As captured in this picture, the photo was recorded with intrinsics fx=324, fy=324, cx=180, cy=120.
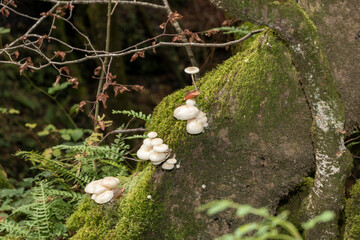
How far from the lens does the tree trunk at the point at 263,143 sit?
2.64 metres

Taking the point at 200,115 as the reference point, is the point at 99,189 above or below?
below

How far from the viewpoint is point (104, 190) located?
318 centimetres

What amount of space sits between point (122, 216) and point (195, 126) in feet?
3.73

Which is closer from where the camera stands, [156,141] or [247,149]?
[247,149]

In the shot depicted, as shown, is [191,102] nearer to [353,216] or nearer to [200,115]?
[200,115]

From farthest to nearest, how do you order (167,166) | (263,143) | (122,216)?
(122,216)
(167,166)
(263,143)

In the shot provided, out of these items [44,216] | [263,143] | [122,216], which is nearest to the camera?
[263,143]

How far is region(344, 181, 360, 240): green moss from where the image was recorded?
280cm

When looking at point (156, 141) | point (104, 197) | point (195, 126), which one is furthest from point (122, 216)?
point (195, 126)

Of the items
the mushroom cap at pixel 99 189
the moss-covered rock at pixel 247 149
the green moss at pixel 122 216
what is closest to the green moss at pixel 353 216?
the moss-covered rock at pixel 247 149

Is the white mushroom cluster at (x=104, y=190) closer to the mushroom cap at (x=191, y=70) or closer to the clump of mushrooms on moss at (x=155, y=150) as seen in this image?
the clump of mushrooms on moss at (x=155, y=150)

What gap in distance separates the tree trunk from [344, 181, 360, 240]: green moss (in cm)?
24

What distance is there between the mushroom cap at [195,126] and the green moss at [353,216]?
151cm

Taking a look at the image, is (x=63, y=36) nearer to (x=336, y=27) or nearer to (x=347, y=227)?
(x=336, y=27)
